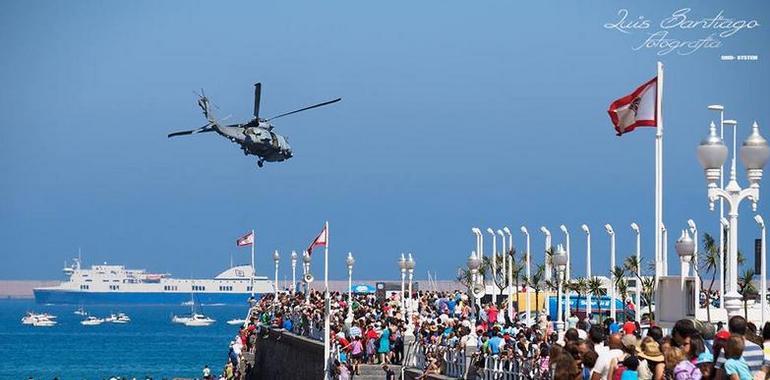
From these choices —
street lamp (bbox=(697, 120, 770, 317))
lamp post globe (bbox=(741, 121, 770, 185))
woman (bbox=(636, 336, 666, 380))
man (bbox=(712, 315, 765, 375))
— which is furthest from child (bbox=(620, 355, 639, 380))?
lamp post globe (bbox=(741, 121, 770, 185))

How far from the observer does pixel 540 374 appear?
24.9m

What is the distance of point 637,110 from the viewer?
90.3ft

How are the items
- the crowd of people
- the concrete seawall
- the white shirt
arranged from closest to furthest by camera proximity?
1. the crowd of people
2. the white shirt
3. the concrete seawall

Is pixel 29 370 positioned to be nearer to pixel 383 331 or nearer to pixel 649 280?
pixel 649 280

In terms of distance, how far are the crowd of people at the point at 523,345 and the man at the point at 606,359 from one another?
0.4 inches

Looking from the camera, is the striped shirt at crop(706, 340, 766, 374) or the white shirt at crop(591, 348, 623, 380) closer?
the striped shirt at crop(706, 340, 766, 374)

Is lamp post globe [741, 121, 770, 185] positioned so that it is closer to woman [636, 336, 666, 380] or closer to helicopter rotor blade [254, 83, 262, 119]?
woman [636, 336, 666, 380]

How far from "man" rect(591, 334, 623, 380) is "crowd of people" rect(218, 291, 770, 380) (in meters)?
0.01

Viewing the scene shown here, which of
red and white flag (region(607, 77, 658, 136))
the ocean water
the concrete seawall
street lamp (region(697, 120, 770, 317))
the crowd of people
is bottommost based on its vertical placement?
the ocean water

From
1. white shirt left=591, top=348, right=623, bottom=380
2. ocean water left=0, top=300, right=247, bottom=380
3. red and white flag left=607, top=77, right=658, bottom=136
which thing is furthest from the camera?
ocean water left=0, top=300, right=247, bottom=380

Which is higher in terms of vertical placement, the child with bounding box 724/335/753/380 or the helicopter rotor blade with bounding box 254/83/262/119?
the helicopter rotor blade with bounding box 254/83/262/119

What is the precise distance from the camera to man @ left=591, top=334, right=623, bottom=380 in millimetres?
16400

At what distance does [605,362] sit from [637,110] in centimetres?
1172

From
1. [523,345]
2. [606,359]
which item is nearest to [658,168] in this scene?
[523,345]
